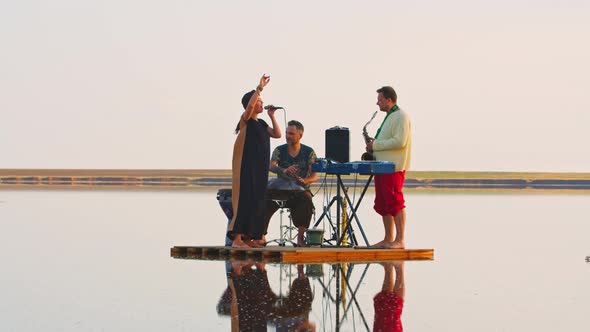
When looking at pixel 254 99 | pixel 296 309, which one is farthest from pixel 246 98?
pixel 296 309

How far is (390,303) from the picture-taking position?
10.8 meters

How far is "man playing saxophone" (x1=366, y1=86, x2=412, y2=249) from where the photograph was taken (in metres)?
15.8

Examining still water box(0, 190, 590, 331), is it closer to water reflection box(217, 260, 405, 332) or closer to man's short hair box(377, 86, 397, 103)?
water reflection box(217, 260, 405, 332)

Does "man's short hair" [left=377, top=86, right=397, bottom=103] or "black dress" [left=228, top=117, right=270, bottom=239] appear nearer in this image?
"black dress" [left=228, top=117, right=270, bottom=239]

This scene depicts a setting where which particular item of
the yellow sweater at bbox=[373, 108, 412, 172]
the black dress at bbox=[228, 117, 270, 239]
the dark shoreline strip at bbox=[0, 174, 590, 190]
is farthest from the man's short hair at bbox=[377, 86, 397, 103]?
the dark shoreline strip at bbox=[0, 174, 590, 190]

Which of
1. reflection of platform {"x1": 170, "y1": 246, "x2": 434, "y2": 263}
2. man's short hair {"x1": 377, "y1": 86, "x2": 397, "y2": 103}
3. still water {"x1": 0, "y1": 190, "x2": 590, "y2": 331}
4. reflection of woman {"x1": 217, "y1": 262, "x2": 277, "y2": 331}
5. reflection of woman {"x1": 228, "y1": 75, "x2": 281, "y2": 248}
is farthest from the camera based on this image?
man's short hair {"x1": 377, "y1": 86, "x2": 397, "y2": 103}

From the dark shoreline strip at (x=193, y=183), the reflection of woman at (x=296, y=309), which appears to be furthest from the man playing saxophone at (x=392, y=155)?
the dark shoreline strip at (x=193, y=183)

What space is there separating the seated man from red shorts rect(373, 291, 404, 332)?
515cm

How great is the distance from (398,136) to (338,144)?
69 cm

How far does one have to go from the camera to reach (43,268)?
14.0 m

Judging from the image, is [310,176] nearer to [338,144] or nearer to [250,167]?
[338,144]

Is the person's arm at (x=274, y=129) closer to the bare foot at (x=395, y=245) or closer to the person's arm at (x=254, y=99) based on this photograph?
the person's arm at (x=254, y=99)

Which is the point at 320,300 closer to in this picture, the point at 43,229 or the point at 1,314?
the point at 1,314

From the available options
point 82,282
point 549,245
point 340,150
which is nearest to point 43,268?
point 82,282
